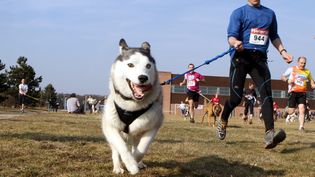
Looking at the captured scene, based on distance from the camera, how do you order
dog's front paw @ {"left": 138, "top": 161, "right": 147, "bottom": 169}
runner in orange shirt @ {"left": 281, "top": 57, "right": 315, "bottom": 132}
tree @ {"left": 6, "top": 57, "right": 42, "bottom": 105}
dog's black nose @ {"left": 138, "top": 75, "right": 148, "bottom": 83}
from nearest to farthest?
dog's black nose @ {"left": 138, "top": 75, "right": 148, "bottom": 83} < dog's front paw @ {"left": 138, "top": 161, "right": 147, "bottom": 169} < runner in orange shirt @ {"left": 281, "top": 57, "right": 315, "bottom": 132} < tree @ {"left": 6, "top": 57, "right": 42, "bottom": 105}

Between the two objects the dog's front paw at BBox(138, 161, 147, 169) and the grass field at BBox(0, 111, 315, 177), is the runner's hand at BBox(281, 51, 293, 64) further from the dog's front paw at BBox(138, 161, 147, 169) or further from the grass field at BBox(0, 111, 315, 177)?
the dog's front paw at BBox(138, 161, 147, 169)

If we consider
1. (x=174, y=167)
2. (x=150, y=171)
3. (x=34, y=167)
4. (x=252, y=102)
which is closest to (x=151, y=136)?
(x=150, y=171)

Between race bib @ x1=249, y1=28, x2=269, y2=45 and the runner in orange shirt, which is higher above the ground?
race bib @ x1=249, y1=28, x2=269, y2=45

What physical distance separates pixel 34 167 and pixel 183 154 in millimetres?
2263

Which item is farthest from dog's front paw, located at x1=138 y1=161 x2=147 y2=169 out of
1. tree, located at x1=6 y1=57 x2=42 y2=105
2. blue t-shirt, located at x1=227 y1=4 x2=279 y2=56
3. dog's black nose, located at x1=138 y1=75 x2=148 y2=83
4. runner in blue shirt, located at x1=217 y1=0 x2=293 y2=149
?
tree, located at x1=6 y1=57 x2=42 y2=105

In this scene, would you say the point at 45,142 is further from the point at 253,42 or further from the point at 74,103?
the point at 74,103

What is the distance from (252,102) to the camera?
19.3m

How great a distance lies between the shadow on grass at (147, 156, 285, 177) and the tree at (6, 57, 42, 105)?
46.8 meters

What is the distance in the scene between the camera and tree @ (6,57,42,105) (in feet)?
167

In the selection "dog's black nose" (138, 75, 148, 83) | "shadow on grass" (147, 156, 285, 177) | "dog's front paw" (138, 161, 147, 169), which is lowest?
"shadow on grass" (147, 156, 285, 177)

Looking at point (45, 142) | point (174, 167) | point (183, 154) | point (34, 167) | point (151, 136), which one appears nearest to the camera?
point (151, 136)

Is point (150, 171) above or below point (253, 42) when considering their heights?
below

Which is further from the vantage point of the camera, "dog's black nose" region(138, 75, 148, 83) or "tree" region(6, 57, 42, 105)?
"tree" region(6, 57, 42, 105)

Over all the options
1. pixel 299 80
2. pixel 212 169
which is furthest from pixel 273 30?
pixel 299 80
